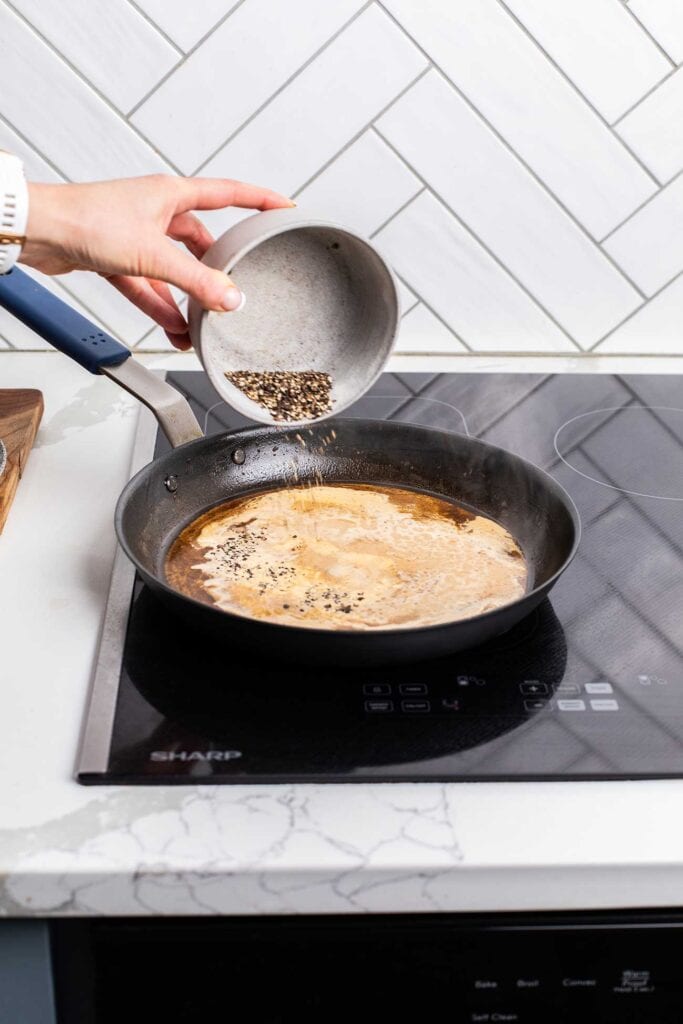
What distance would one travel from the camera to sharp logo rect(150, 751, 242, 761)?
0.75 m

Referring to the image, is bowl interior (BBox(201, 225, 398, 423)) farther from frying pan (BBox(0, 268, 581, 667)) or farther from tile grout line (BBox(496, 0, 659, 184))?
tile grout line (BBox(496, 0, 659, 184))

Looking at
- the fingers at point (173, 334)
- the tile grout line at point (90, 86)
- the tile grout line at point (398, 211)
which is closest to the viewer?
the fingers at point (173, 334)

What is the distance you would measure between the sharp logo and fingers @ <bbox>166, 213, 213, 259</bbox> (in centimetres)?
58

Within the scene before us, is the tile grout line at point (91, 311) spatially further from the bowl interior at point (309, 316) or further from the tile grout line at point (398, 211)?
the bowl interior at point (309, 316)

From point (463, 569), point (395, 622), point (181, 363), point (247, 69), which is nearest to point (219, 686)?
point (395, 622)

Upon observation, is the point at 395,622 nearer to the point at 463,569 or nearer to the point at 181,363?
the point at 463,569

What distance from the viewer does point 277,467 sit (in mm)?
1194

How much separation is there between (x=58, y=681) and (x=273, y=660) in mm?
173

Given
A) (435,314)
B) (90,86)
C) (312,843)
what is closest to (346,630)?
(312,843)

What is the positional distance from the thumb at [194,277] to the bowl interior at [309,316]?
116mm

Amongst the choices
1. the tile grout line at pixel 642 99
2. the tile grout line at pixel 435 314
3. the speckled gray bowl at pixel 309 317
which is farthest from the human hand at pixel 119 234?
the tile grout line at pixel 642 99

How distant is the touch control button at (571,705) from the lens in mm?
814

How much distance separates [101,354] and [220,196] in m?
0.21

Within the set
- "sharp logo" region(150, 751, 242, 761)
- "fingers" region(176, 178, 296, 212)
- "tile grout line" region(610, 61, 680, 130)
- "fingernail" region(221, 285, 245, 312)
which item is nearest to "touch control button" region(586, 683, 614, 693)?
"sharp logo" region(150, 751, 242, 761)
